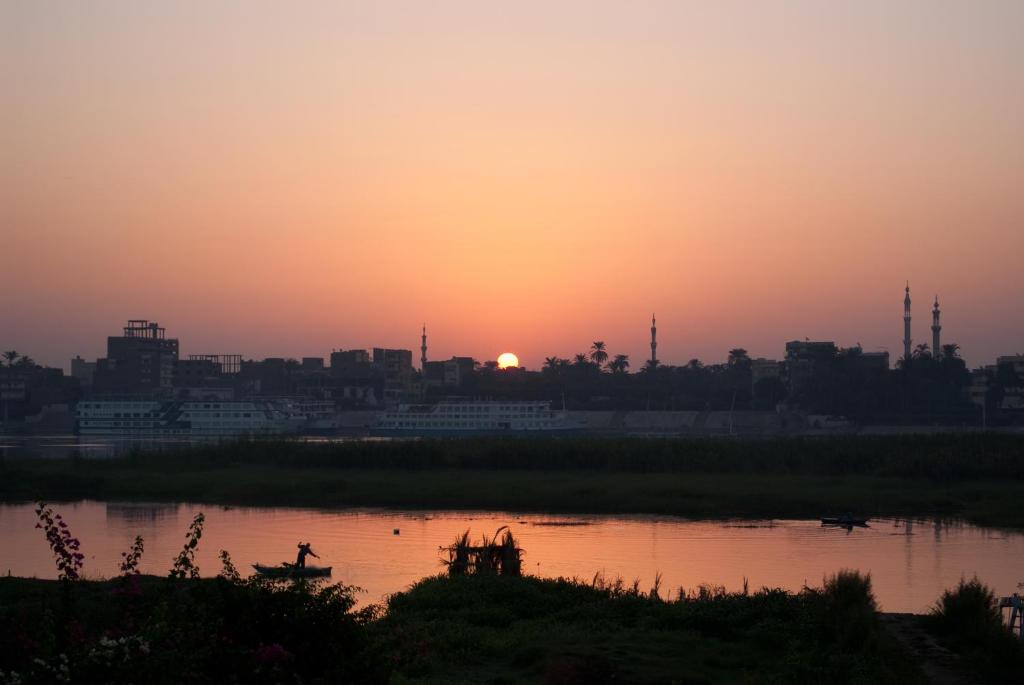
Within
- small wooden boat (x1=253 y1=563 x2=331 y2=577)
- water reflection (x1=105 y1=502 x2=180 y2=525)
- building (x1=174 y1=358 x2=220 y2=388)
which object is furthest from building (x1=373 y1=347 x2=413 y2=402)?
small wooden boat (x1=253 y1=563 x2=331 y2=577)

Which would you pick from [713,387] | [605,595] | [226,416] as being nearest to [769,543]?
[605,595]

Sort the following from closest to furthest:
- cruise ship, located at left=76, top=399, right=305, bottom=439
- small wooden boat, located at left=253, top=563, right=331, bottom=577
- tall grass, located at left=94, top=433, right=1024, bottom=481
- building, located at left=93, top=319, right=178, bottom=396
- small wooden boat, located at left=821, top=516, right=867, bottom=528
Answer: small wooden boat, located at left=253, top=563, right=331, bottom=577 < small wooden boat, located at left=821, top=516, right=867, bottom=528 < tall grass, located at left=94, top=433, right=1024, bottom=481 < cruise ship, located at left=76, top=399, right=305, bottom=439 < building, located at left=93, top=319, right=178, bottom=396

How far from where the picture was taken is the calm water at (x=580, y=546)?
27.7 meters

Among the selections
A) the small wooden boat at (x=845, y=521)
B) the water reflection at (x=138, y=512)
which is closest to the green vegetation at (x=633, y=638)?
the small wooden boat at (x=845, y=521)

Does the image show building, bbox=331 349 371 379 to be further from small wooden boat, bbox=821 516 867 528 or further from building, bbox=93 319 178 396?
small wooden boat, bbox=821 516 867 528

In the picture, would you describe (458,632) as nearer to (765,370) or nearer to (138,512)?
(138,512)

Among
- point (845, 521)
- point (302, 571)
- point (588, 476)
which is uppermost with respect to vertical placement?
point (588, 476)

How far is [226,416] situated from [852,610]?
110 meters

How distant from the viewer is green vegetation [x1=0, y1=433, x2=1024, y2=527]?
146 feet

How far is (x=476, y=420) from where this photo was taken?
385 feet

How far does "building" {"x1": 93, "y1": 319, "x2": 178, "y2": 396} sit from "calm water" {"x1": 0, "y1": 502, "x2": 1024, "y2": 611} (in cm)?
11427

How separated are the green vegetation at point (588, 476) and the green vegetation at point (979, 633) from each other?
23.5 meters

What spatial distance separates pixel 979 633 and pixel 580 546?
17.8 meters

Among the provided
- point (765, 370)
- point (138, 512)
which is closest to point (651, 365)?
point (765, 370)
